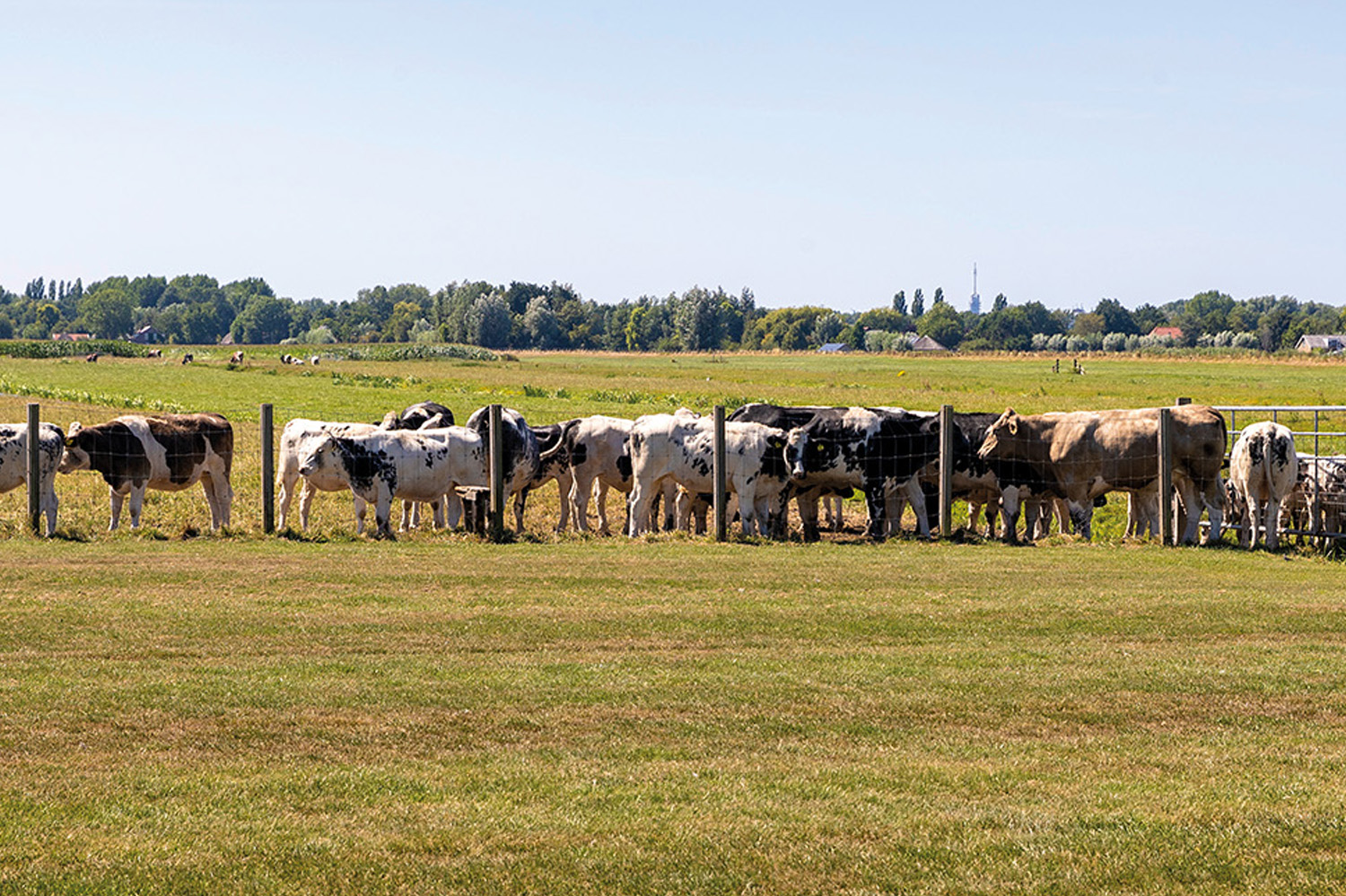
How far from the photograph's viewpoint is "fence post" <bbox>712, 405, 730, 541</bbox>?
2298cm

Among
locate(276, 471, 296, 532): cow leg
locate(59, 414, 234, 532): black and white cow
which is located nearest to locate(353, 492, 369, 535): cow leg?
locate(276, 471, 296, 532): cow leg

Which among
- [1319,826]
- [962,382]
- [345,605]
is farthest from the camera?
[962,382]

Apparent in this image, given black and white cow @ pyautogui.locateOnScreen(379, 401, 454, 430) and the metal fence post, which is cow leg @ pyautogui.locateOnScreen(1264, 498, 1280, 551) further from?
the metal fence post

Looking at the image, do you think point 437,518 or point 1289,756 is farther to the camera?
point 437,518

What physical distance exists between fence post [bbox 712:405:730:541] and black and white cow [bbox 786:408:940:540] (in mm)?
1561

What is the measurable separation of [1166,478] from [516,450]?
1063 cm

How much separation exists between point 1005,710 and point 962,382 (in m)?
92.1

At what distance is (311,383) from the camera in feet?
284

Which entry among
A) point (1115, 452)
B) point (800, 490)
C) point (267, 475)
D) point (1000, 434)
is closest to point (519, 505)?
point (267, 475)

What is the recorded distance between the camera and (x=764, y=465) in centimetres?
2433

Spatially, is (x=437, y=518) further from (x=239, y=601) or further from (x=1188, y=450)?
(x=1188, y=450)

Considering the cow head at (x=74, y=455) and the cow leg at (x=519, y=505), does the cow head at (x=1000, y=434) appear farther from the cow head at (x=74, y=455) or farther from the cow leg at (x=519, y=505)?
the cow head at (x=74, y=455)

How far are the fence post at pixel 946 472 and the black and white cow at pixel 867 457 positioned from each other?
2.16 feet

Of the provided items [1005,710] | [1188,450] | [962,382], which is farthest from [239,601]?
[962,382]
